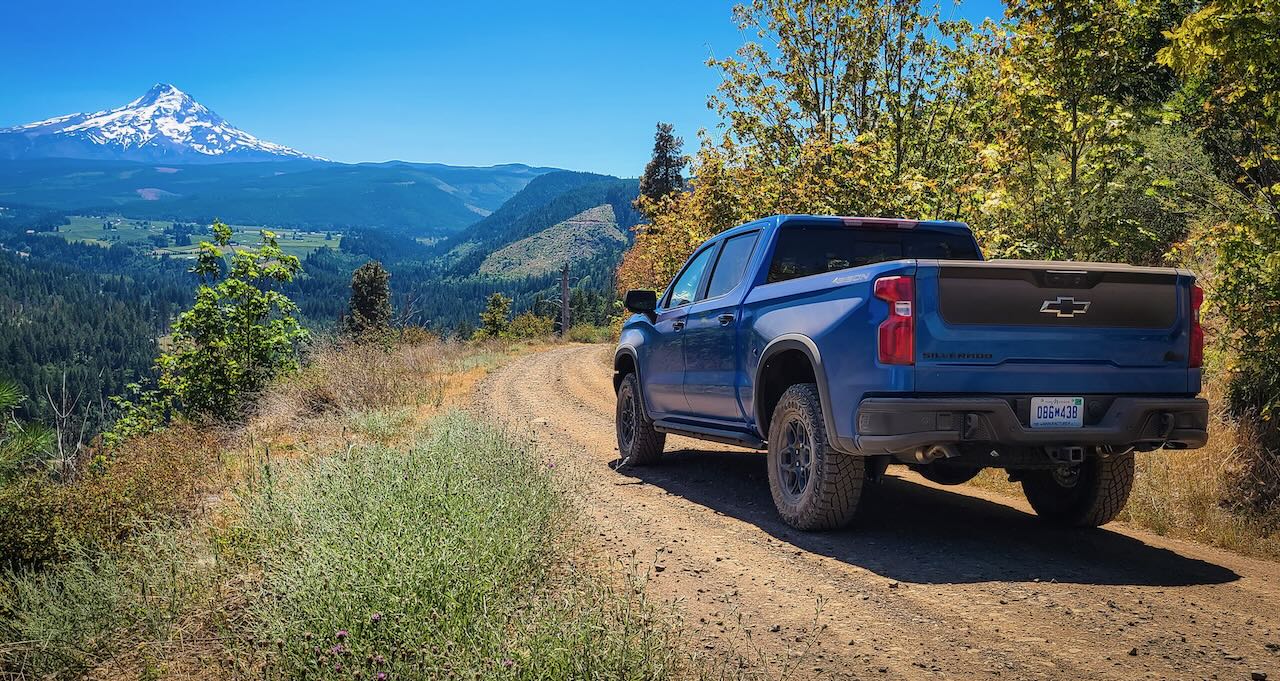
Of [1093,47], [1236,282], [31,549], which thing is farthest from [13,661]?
[1093,47]

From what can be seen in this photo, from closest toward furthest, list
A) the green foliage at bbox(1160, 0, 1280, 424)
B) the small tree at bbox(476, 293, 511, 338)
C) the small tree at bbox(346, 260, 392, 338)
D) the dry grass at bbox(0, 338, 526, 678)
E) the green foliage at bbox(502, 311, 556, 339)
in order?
the dry grass at bbox(0, 338, 526, 678) → the green foliage at bbox(1160, 0, 1280, 424) → the green foliage at bbox(502, 311, 556, 339) → the small tree at bbox(476, 293, 511, 338) → the small tree at bbox(346, 260, 392, 338)

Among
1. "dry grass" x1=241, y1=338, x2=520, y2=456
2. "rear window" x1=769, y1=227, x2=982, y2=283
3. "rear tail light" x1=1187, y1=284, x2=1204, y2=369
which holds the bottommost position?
"dry grass" x1=241, y1=338, x2=520, y2=456

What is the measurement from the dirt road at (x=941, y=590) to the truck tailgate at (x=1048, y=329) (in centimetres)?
107

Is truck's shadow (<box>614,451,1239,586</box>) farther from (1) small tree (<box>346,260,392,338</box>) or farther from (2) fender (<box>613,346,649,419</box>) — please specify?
(1) small tree (<box>346,260,392,338</box>)

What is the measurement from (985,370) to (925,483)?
3824 millimetres

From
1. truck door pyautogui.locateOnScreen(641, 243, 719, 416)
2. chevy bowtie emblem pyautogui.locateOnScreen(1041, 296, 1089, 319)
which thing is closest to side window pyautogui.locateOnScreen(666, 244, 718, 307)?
truck door pyautogui.locateOnScreen(641, 243, 719, 416)

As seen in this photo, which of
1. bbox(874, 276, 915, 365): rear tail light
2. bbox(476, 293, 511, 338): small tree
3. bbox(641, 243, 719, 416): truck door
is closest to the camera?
bbox(874, 276, 915, 365): rear tail light

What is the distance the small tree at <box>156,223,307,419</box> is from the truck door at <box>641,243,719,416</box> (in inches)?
454

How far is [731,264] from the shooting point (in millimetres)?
7395

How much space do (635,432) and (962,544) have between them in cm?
393

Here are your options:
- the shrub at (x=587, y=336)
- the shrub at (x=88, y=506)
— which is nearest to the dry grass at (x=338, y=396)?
the shrub at (x=88, y=506)

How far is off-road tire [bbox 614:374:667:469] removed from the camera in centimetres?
881

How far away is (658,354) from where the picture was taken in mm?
8258

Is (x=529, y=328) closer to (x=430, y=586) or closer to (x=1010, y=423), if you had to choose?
(x=1010, y=423)
